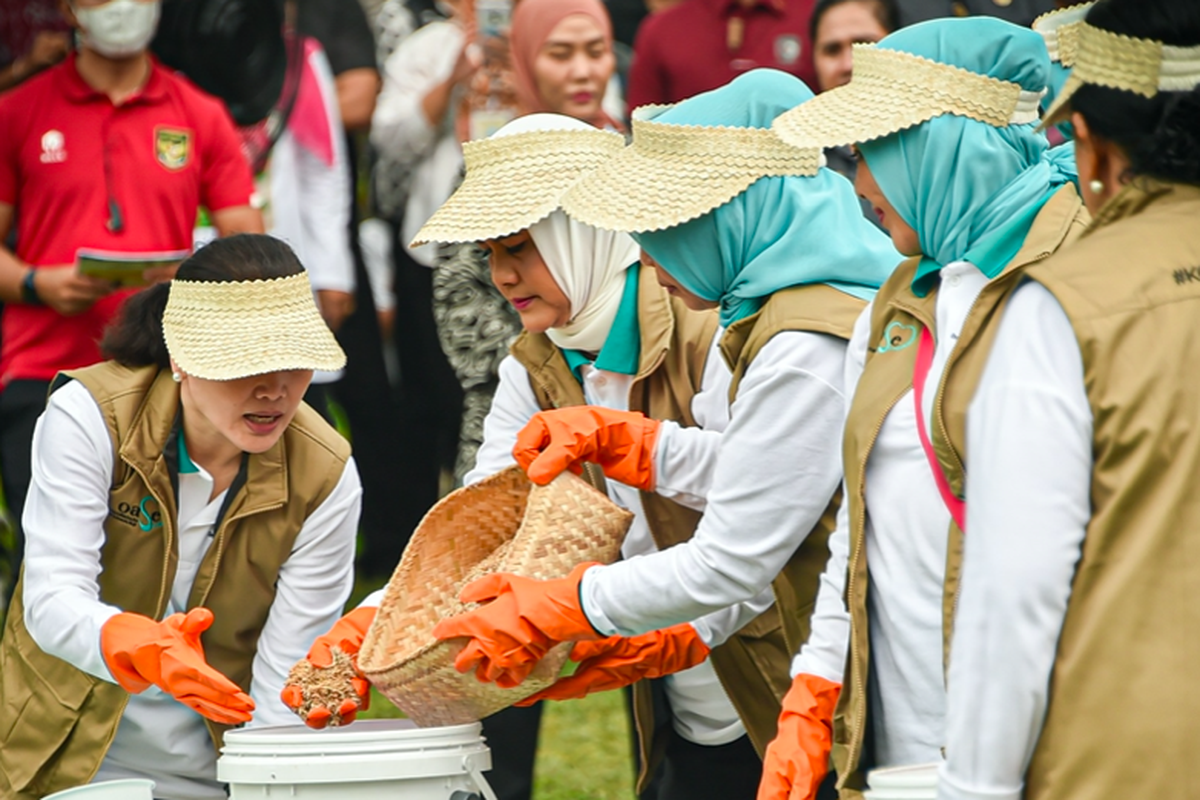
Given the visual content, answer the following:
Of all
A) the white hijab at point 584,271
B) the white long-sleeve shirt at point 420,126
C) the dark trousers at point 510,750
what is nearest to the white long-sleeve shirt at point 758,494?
the white hijab at point 584,271

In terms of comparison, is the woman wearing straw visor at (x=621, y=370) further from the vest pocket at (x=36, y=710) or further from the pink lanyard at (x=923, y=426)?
the pink lanyard at (x=923, y=426)

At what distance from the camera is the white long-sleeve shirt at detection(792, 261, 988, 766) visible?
249 cm

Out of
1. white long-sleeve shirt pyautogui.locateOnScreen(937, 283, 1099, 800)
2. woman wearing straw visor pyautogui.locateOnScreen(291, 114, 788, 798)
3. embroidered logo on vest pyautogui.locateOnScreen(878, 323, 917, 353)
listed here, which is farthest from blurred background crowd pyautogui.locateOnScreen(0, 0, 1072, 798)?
white long-sleeve shirt pyautogui.locateOnScreen(937, 283, 1099, 800)

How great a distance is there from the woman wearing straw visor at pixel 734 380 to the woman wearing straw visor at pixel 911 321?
0.16 meters

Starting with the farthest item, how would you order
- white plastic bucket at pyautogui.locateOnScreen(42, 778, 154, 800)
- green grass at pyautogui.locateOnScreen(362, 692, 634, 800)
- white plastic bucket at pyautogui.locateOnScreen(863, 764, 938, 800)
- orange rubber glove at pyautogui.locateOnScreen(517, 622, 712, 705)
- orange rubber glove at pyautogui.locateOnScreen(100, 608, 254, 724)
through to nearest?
green grass at pyautogui.locateOnScreen(362, 692, 634, 800) → orange rubber glove at pyautogui.locateOnScreen(517, 622, 712, 705) → orange rubber glove at pyautogui.locateOnScreen(100, 608, 254, 724) → white plastic bucket at pyautogui.locateOnScreen(42, 778, 154, 800) → white plastic bucket at pyautogui.locateOnScreen(863, 764, 938, 800)

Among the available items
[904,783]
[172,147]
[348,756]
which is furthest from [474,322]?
[904,783]

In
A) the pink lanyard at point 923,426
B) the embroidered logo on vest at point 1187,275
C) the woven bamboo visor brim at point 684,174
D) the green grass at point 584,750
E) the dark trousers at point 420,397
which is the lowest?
the green grass at point 584,750

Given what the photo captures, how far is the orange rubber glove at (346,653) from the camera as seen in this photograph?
3.12 meters

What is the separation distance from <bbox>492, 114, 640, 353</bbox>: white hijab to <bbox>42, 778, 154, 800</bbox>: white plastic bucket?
4.02ft

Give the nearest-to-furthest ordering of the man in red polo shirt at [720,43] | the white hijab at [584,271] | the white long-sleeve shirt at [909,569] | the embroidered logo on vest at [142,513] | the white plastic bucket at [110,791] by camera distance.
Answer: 1. the white long-sleeve shirt at [909,569]
2. the white plastic bucket at [110,791]
3. the embroidered logo on vest at [142,513]
4. the white hijab at [584,271]
5. the man in red polo shirt at [720,43]

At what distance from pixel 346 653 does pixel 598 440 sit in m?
0.61

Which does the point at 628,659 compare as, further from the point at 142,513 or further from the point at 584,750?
the point at 584,750

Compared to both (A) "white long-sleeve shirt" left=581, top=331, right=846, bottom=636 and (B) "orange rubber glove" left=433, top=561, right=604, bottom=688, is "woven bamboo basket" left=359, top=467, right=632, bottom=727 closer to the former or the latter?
(B) "orange rubber glove" left=433, top=561, right=604, bottom=688

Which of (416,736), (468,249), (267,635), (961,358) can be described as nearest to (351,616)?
(267,635)
